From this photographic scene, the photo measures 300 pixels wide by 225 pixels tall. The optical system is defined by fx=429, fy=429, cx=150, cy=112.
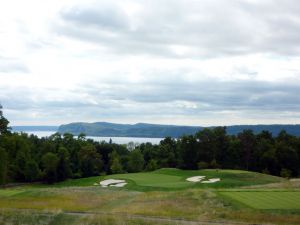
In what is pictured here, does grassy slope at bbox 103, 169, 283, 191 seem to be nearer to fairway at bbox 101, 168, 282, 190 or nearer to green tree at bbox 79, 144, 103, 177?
fairway at bbox 101, 168, 282, 190

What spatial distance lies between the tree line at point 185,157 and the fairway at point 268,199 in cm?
4792

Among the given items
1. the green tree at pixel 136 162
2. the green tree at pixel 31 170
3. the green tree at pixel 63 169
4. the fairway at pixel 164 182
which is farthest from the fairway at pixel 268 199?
the green tree at pixel 136 162

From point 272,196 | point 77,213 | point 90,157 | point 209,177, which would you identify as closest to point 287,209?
point 272,196

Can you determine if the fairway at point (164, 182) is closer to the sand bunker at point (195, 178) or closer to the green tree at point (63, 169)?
the sand bunker at point (195, 178)

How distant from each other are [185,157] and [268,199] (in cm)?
6038

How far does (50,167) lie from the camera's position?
9119cm

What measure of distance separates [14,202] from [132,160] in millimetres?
69036

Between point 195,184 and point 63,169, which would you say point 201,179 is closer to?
point 195,184

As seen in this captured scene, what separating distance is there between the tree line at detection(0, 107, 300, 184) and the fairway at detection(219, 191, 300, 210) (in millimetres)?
47923

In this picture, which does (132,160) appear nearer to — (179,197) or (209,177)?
(209,177)

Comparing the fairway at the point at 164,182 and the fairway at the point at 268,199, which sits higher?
the fairway at the point at 268,199

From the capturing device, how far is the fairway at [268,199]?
1337 inches

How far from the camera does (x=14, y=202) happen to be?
132ft

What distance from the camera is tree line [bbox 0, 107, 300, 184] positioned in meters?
91.4
